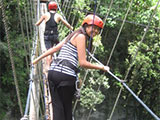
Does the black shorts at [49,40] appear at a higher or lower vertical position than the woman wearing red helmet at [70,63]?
lower

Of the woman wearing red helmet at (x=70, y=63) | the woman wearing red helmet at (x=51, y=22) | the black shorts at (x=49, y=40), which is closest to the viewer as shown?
the woman wearing red helmet at (x=70, y=63)

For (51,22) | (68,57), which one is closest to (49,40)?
(51,22)

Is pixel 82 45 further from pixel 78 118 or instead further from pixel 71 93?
pixel 78 118

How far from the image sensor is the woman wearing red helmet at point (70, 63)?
3.65 feet

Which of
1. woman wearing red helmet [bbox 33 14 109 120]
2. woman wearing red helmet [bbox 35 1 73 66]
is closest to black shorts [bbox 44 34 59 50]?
woman wearing red helmet [bbox 35 1 73 66]

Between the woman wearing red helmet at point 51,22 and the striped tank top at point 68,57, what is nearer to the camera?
the striped tank top at point 68,57

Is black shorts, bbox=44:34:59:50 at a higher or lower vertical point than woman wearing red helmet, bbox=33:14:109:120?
lower

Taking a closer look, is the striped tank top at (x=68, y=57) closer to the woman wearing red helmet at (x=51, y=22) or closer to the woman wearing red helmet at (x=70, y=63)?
the woman wearing red helmet at (x=70, y=63)

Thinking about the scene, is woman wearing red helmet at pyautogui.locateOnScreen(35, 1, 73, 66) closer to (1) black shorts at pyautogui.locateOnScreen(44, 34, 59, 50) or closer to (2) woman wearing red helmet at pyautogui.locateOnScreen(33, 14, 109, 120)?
(1) black shorts at pyautogui.locateOnScreen(44, 34, 59, 50)

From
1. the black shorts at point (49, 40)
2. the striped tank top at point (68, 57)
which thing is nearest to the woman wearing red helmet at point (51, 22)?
the black shorts at point (49, 40)

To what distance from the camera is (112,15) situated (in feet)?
18.1

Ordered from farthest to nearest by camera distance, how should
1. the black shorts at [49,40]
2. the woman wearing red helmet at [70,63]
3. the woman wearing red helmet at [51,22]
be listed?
the black shorts at [49,40] → the woman wearing red helmet at [51,22] → the woman wearing red helmet at [70,63]

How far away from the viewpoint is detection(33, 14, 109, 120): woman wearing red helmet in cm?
111

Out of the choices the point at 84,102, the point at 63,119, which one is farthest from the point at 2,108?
the point at 63,119
